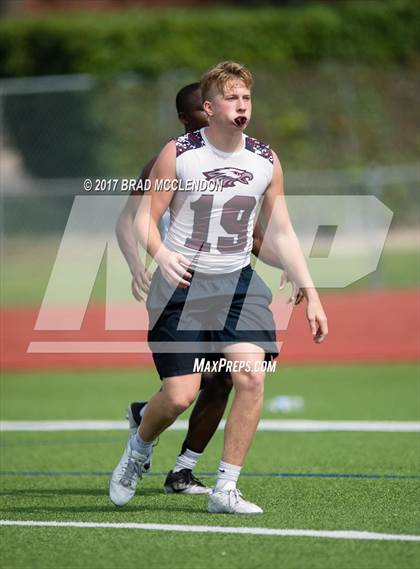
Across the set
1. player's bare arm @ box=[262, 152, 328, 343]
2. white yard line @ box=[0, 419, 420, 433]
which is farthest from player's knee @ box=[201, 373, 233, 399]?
white yard line @ box=[0, 419, 420, 433]

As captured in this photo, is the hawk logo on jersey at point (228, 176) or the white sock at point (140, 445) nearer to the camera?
the hawk logo on jersey at point (228, 176)

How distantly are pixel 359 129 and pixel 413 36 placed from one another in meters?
4.24

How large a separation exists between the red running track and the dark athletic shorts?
7.49m

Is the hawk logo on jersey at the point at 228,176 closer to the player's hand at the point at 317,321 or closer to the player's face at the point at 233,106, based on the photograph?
the player's face at the point at 233,106

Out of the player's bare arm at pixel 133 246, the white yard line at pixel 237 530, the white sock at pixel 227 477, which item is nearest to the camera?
the white yard line at pixel 237 530

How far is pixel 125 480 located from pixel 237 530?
911 millimetres

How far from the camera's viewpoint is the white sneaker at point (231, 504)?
5699 millimetres

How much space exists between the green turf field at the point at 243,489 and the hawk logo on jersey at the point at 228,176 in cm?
163

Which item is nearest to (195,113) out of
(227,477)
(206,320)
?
(206,320)

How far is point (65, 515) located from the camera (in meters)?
5.93

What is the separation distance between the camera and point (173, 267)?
5.61 metres

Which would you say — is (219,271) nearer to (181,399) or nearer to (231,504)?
(181,399)

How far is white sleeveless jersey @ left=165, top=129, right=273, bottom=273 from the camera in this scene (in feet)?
19.1

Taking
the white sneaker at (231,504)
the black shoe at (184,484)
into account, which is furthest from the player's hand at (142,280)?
the black shoe at (184,484)
